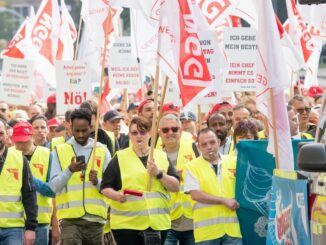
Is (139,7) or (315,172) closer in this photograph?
(315,172)

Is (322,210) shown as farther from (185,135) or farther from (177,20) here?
Result: (185,135)

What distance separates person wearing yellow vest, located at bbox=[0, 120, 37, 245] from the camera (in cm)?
1380

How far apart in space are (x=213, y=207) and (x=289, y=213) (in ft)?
13.4

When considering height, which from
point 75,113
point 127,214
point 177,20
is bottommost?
point 127,214

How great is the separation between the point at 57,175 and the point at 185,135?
6.43 feet

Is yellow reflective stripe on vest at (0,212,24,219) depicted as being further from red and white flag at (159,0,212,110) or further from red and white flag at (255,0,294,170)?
red and white flag at (255,0,294,170)

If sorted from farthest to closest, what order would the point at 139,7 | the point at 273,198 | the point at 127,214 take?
1. the point at 139,7
2. the point at 127,214
3. the point at 273,198

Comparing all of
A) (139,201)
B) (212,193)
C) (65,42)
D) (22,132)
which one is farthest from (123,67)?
(212,193)

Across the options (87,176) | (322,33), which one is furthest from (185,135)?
(322,33)

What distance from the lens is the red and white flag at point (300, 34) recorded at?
68.5 ft

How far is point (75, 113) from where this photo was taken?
14.5 meters

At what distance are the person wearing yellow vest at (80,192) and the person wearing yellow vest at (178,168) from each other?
75 cm

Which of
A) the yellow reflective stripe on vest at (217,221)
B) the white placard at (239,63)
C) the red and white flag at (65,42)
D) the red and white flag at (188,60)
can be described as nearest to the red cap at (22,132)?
the red and white flag at (188,60)

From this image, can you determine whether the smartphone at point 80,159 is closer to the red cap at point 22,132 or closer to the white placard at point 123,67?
the red cap at point 22,132
